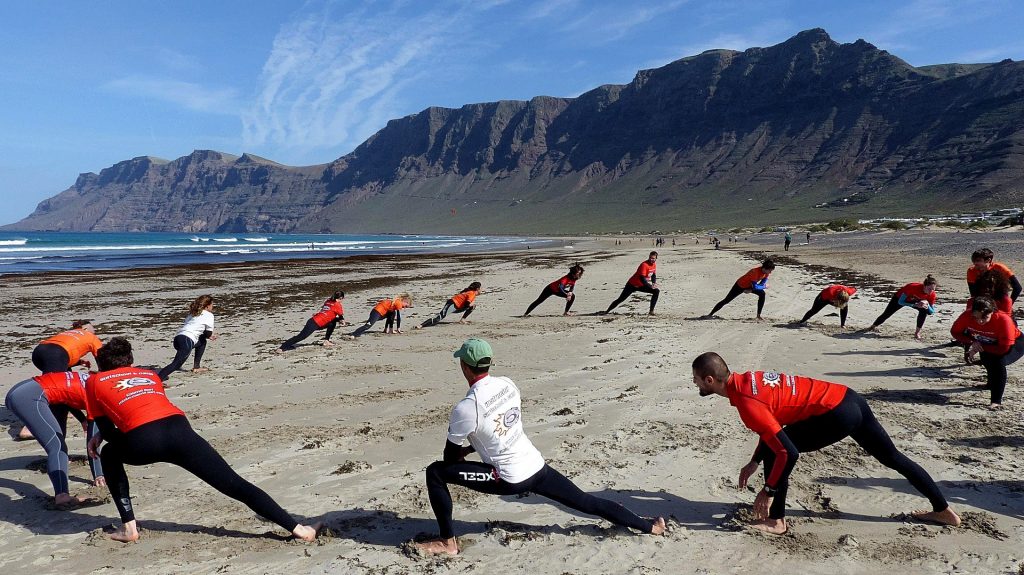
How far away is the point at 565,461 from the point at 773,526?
1978 millimetres

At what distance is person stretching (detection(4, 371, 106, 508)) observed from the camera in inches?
192

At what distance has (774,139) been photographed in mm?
168250

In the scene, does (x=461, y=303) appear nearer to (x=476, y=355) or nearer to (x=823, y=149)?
(x=476, y=355)

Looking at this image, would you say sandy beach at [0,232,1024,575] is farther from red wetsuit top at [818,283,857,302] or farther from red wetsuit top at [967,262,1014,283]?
red wetsuit top at [967,262,1014,283]

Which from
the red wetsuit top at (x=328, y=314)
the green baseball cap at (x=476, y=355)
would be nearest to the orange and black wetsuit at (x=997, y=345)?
the green baseball cap at (x=476, y=355)

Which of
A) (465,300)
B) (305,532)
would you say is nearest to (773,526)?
(305,532)

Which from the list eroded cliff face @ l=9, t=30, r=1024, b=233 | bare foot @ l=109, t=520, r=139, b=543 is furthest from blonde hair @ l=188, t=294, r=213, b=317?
eroded cliff face @ l=9, t=30, r=1024, b=233

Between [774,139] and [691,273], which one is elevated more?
[774,139]

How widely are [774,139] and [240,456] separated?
187347 millimetres

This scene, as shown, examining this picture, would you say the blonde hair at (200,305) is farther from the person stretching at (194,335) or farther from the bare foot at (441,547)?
the bare foot at (441,547)

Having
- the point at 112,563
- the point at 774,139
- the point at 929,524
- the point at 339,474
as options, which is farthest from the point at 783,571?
the point at 774,139

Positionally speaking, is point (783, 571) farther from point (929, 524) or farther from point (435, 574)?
point (435, 574)

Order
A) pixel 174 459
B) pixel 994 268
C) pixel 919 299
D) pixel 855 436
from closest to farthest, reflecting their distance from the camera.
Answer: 1. pixel 174 459
2. pixel 855 436
3. pixel 994 268
4. pixel 919 299

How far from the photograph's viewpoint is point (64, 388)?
212 inches
